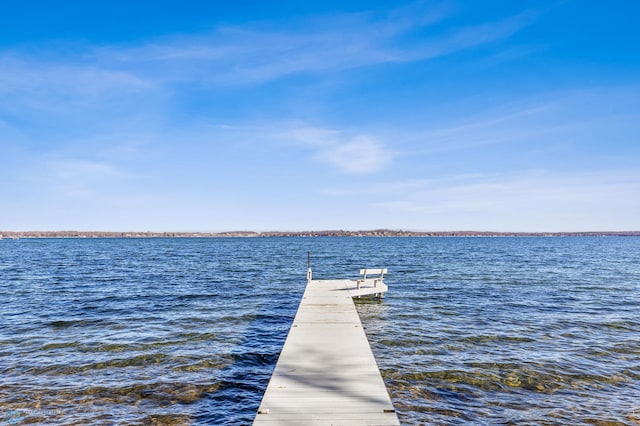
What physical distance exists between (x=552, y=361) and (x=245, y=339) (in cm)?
1087

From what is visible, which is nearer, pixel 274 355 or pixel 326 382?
pixel 326 382

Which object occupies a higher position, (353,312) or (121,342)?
(353,312)

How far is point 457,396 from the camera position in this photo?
10.0 m

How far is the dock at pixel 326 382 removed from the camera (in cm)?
664

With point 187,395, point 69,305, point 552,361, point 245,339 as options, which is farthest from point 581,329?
point 69,305

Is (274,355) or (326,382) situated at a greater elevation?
(326,382)

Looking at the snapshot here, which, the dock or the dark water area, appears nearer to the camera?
the dock

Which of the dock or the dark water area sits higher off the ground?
the dock

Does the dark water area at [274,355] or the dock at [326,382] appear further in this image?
the dark water area at [274,355]

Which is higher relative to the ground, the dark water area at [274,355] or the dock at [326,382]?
the dock at [326,382]

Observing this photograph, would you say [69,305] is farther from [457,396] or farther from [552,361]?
[552,361]

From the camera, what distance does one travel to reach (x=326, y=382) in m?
8.09

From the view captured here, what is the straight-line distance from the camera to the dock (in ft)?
21.8

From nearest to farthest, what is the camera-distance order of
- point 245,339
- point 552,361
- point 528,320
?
point 552,361, point 245,339, point 528,320
